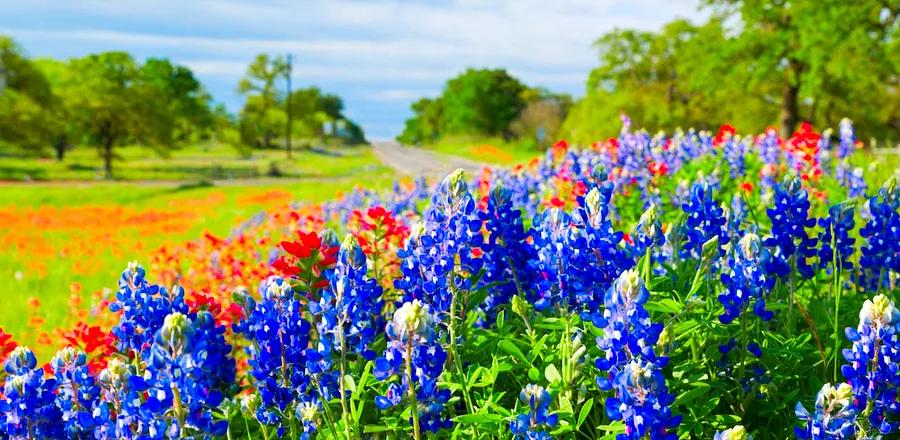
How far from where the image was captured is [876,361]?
2.59 meters

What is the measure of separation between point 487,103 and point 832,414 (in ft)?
320

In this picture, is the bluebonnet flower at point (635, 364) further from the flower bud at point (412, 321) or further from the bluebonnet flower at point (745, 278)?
the bluebonnet flower at point (745, 278)

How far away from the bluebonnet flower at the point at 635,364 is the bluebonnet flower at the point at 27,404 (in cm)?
220

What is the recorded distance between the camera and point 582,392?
263cm

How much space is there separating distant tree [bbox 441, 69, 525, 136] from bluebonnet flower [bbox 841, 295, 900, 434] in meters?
95.3

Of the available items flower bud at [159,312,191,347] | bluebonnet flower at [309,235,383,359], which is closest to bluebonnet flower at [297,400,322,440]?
bluebonnet flower at [309,235,383,359]

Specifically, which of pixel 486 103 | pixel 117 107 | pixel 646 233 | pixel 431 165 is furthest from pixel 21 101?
pixel 486 103

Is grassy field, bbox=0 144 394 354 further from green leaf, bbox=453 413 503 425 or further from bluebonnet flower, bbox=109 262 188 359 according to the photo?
green leaf, bbox=453 413 503 425

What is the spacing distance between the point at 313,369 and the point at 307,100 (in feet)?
269

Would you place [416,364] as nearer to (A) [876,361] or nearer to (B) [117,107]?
(A) [876,361]

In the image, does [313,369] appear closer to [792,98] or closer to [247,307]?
[247,307]

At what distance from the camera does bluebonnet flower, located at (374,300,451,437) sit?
238 centimetres

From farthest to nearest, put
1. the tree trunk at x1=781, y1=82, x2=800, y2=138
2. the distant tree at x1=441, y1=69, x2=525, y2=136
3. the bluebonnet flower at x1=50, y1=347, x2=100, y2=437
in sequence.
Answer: the distant tree at x1=441, y1=69, x2=525, y2=136 < the tree trunk at x1=781, y1=82, x2=800, y2=138 < the bluebonnet flower at x1=50, y1=347, x2=100, y2=437

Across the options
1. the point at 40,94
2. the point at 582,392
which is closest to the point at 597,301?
the point at 582,392
